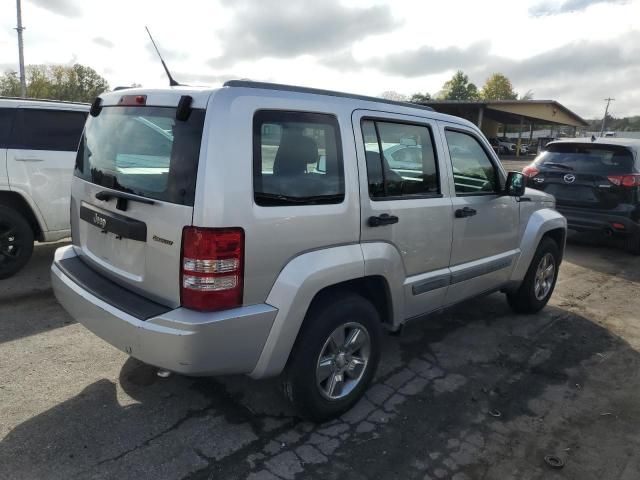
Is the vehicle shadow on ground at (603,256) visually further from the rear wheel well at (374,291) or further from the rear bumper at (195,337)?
the rear bumper at (195,337)

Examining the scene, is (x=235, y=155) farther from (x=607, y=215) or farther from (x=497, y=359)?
(x=607, y=215)

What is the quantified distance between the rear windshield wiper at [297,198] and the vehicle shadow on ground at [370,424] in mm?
1349

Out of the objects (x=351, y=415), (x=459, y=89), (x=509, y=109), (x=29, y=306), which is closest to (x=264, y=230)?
(x=351, y=415)

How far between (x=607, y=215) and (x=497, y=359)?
4.49 meters

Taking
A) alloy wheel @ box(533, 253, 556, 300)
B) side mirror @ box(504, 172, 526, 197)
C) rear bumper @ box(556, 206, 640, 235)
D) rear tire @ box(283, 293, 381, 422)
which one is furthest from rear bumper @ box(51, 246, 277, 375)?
rear bumper @ box(556, 206, 640, 235)

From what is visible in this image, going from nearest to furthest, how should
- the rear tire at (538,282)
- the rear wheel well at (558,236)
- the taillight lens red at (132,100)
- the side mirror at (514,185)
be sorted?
the taillight lens red at (132,100) → the side mirror at (514,185) → the rear tire at (538,282) → the rear wheel well at (558,236)

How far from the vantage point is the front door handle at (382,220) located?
2920 mm

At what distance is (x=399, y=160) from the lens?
3242 millimetres

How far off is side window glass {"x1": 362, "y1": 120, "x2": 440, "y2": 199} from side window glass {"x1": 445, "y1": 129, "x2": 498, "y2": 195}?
0.28 m

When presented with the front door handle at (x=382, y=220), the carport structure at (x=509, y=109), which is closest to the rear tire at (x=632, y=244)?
the front door handle at (x=382, y=220)

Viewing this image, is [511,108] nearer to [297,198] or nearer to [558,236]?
[558,236]

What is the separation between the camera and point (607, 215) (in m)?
7.18

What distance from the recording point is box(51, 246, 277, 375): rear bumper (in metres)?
2.29

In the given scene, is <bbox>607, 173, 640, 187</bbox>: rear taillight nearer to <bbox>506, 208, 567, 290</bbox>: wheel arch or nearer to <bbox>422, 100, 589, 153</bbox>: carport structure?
<bbox>506, 208, 567, 290</bbox>: wheel arch
